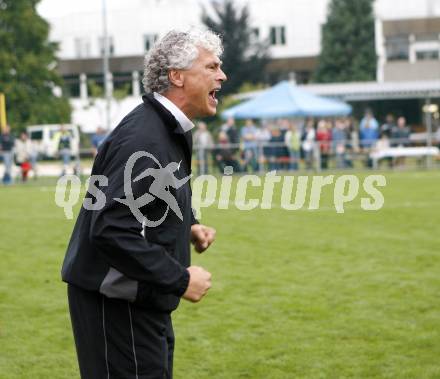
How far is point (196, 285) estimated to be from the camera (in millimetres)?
3342

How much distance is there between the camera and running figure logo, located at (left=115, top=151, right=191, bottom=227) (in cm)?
324

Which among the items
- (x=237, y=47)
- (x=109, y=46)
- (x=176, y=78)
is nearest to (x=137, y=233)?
(x=176, y=78)

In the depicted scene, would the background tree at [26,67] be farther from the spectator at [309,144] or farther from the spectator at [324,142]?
the spectator at [309,144]

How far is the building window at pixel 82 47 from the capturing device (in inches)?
2980

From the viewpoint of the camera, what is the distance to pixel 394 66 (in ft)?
208

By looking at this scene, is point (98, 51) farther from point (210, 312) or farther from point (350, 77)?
point (210, 312)

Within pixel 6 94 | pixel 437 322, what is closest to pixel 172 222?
pixel 437 322

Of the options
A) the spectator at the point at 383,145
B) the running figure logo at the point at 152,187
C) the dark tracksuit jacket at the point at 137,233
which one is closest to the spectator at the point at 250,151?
the spectator at the point at 383,145

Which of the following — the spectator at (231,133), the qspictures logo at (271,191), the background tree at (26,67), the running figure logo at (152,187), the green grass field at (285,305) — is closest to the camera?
the running figure logo at (152,187)

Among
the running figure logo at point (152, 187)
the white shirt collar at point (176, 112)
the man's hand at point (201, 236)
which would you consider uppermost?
the white shirt collar at point (176, 112)

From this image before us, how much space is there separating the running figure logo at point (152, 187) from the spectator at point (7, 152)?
79.3 feet

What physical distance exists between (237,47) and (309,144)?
123 ft

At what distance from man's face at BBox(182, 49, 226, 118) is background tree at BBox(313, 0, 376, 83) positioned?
64396mm

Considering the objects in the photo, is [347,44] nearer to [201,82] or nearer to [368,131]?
[368,131]
